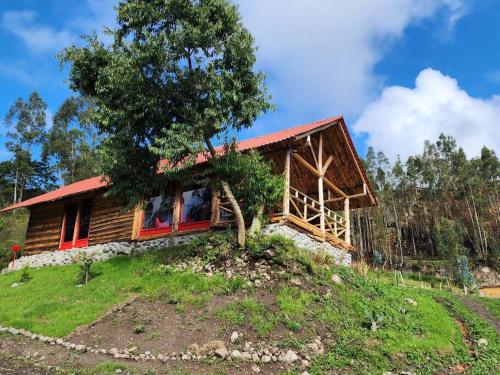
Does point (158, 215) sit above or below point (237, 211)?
above

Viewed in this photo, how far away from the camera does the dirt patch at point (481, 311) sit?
14.6 m

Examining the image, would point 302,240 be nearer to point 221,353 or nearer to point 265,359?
point 265,359

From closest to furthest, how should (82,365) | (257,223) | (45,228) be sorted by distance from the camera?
(82,365)
(257,223)
(45,228)

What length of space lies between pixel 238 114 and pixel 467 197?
47.9 meters

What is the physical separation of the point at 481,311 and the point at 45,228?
67.8 feet

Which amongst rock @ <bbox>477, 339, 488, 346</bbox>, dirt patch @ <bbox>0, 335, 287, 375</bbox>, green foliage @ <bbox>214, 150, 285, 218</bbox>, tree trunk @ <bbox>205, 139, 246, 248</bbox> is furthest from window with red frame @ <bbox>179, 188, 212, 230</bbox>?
rock @ <bbox>477, 339, 488, 346</bbox>

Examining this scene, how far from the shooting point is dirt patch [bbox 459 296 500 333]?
47.9 ft

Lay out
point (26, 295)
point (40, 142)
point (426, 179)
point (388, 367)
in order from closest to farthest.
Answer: point (388, 367)
point (26, 295)
point (40, 142)
point (426, 179)

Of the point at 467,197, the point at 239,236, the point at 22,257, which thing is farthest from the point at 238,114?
the point at 467,197

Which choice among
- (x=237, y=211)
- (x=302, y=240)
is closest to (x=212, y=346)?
(x=237, y=211)

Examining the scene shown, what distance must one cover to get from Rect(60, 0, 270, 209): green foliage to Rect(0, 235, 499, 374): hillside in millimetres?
3627

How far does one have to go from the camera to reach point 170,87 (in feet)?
45.8

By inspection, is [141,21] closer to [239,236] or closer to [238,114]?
[238,114]

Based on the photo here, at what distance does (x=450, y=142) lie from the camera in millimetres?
59219
